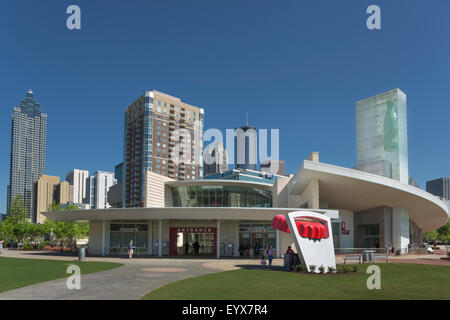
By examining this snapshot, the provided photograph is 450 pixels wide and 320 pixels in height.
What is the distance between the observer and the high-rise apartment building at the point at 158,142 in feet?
440

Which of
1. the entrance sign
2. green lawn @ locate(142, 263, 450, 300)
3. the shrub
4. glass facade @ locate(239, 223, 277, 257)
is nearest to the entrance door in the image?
glass facade @ locate(239, 223, 277, 257)

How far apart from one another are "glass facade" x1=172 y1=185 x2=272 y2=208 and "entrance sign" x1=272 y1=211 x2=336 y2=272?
2743 cm

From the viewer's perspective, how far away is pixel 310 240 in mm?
23078

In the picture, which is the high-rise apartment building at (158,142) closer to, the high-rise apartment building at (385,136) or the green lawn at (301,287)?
the high-rise apartment building at (385,136)

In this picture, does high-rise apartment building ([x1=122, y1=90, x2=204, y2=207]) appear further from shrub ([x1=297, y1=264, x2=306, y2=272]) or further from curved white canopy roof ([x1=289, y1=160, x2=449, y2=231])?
shrub ([x1=297, y1=264, x2=306, y2=272])

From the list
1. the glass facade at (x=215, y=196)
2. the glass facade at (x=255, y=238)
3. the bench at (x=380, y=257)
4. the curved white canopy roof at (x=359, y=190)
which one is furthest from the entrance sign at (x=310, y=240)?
the glass facade at (x=215, y=196)

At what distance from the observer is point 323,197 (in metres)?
48.9

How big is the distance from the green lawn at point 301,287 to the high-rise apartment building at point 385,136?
39.7 m

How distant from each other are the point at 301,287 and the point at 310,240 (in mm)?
6798

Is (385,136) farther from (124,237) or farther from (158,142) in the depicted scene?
(158,142)

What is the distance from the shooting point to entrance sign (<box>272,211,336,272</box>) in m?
22.7

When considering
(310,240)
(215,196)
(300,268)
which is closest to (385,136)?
(215,196)
